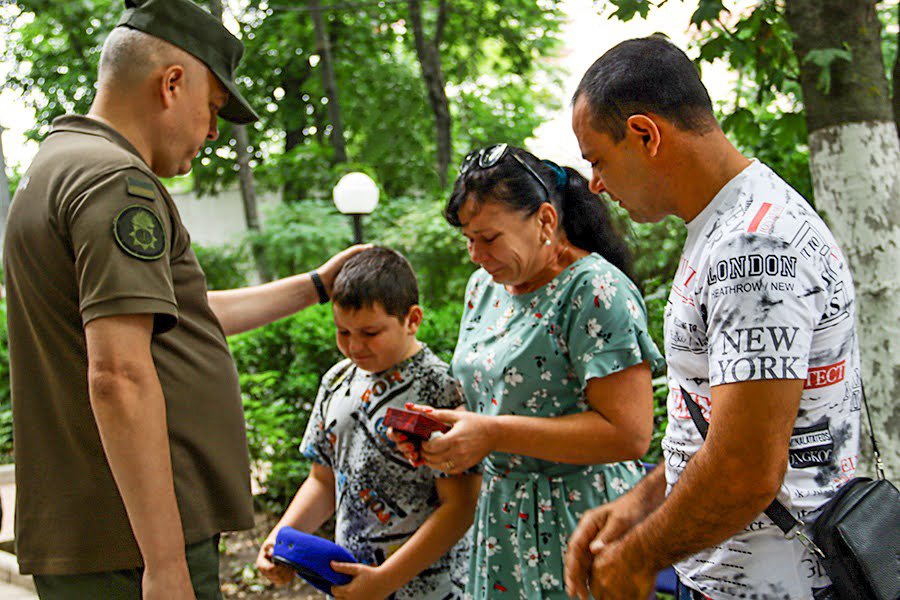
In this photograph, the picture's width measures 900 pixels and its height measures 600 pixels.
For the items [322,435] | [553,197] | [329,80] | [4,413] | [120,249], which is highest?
[329,80]

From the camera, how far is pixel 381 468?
2.37 meters

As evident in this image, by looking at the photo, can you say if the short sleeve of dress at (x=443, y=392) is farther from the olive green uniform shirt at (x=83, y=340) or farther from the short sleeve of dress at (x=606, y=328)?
the olive green uniform shirt at (x=83, y=340)

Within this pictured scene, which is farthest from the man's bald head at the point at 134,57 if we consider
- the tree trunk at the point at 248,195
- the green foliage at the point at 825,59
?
the tree trunk at the point at 248,195

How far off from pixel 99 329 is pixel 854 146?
283cm

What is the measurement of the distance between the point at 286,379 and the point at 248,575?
1287 mm

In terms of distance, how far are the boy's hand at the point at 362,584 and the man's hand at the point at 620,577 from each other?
844 millimetres

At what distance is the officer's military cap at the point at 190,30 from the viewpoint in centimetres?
210

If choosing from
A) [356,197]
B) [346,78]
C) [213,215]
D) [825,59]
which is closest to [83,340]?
[825,59]

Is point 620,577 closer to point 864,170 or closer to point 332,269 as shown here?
point 332,269

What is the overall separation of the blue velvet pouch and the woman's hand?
16.4 inches

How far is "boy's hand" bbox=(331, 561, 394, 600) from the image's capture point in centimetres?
219

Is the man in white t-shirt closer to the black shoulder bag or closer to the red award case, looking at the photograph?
the black shoulder bag

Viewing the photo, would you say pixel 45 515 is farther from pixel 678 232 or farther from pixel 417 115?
pixel 417 115

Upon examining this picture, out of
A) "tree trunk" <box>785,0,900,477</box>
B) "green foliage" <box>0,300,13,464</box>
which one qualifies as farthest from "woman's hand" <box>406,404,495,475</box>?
"green foliage" <box>0,300,13,464</box>
